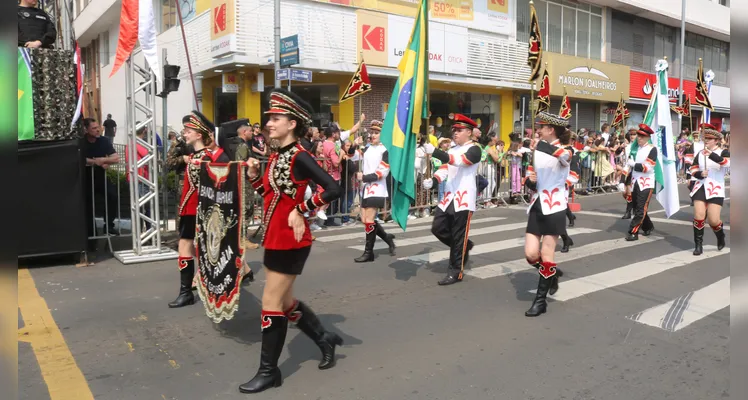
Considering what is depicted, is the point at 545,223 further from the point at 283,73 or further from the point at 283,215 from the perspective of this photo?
the point at 283,73

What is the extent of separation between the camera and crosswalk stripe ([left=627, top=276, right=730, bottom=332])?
571 cm

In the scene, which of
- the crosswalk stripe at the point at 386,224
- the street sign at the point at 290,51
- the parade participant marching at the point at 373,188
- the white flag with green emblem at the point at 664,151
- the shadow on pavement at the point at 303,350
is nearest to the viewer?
the shadow on pavement at the point at 303,350

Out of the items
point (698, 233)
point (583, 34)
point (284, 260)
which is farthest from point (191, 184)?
point (583, 34)

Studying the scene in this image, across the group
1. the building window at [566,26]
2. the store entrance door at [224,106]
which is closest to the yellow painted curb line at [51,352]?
the store entrance door at [224,106]

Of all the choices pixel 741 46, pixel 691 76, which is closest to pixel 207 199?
pixel 741 46

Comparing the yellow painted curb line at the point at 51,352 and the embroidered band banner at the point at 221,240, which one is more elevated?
the embroidered band banner at the point at 221,240

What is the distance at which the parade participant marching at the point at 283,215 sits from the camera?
13.7ft

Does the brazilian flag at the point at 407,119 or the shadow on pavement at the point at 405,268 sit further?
the shadow on pavement at the point at 405,268

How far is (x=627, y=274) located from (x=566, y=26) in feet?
75.3

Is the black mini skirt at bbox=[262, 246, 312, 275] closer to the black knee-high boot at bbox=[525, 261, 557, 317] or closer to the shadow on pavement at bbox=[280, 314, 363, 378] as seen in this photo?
the shadow on pavement at bbox=[280, 314, 363, 378]

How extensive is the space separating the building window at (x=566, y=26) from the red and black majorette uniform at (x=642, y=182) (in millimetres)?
16561

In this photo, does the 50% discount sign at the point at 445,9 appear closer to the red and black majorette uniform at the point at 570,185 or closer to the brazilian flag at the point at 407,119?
the red and black majorette uniform at the point at 570,185

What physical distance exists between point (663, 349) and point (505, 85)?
67.1 ft

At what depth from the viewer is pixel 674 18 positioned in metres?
33.0
